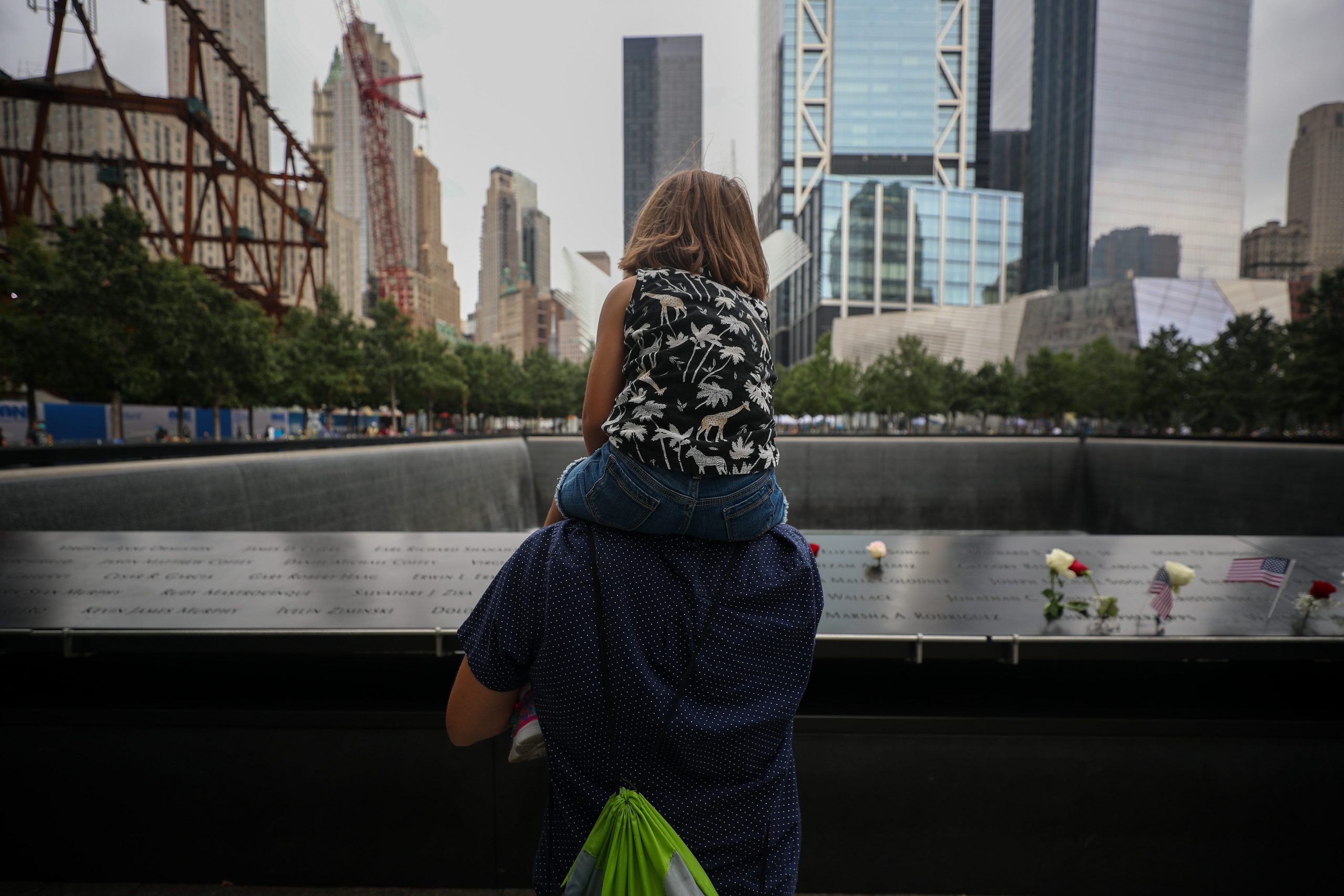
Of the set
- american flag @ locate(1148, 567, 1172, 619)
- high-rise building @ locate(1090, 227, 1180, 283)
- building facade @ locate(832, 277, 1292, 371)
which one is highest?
high-rise building @ locate(1090, 227, 1180, 283)

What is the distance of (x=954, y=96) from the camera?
93.1m

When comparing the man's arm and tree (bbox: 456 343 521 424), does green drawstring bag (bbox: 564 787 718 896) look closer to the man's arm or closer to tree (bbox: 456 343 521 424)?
the man's arm

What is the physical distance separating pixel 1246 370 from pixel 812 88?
78.1m

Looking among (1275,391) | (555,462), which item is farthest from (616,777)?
(1275,391)

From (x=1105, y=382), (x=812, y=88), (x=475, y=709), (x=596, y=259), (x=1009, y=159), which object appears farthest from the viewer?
(x=1009, y=159)

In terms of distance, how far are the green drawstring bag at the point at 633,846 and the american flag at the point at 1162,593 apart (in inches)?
100

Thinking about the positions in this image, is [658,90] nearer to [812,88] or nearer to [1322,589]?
[812,88]

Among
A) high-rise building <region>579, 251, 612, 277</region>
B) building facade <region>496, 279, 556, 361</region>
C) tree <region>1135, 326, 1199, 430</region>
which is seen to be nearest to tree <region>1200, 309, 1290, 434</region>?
tree <region>1135, 326, 1199, 430</region>

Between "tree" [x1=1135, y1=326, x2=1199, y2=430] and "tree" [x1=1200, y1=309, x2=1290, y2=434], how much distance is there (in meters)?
2.16

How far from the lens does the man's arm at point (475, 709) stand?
1.10 metres

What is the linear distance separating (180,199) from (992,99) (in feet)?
434

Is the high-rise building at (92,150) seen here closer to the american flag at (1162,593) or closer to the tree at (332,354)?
the tree at (332,354)

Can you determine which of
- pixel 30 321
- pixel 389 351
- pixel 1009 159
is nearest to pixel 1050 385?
pixel 389 351

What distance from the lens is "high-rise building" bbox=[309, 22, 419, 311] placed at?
17162cm
